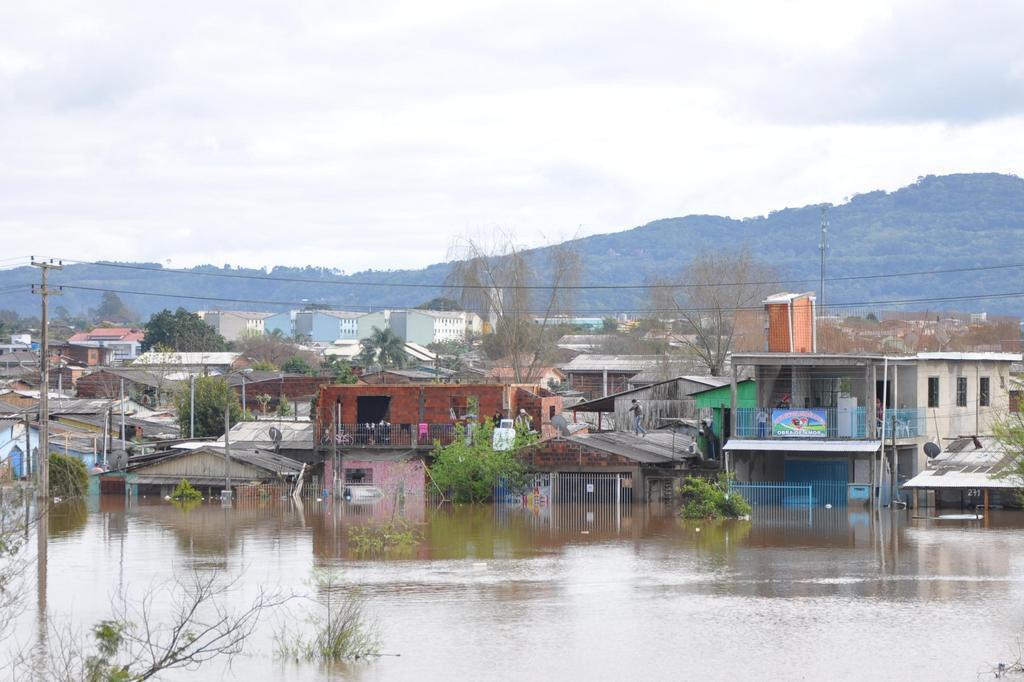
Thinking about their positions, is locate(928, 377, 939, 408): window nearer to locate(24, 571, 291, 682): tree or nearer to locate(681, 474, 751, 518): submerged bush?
locate(681, 474, 751, 518): submerged bush

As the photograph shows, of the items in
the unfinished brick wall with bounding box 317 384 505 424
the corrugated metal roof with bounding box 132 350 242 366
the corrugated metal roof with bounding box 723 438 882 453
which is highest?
the corrugated metal roof with bounding box 132 350 242 366

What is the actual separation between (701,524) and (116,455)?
23888mm

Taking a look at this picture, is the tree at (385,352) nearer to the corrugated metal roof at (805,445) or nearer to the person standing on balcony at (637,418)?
the person standing on balcony at (637,418)

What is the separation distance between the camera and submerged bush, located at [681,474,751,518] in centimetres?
4325

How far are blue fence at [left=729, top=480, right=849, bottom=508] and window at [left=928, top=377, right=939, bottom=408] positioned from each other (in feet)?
14.0

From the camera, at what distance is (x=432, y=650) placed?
77.3ft

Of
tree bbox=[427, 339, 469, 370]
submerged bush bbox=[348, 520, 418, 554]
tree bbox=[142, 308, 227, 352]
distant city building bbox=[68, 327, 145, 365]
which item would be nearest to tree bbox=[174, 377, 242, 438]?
submerged bush bbox=[348, 520, 418, 554]

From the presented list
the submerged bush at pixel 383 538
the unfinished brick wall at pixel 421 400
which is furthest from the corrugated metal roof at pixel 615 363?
the submerged bush at pixel 383 538

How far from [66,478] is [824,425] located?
26052 millimetres

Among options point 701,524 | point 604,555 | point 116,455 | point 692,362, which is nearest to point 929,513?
point 701,524

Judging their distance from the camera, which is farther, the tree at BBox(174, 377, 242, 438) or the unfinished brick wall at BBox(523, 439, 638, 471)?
the tree at BBox(174, 377, 242, 438)

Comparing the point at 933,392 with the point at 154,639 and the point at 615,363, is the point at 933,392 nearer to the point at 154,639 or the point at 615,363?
the point at 154,639

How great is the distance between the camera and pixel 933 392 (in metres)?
48.4

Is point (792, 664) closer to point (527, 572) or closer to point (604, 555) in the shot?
point (527, 572)
